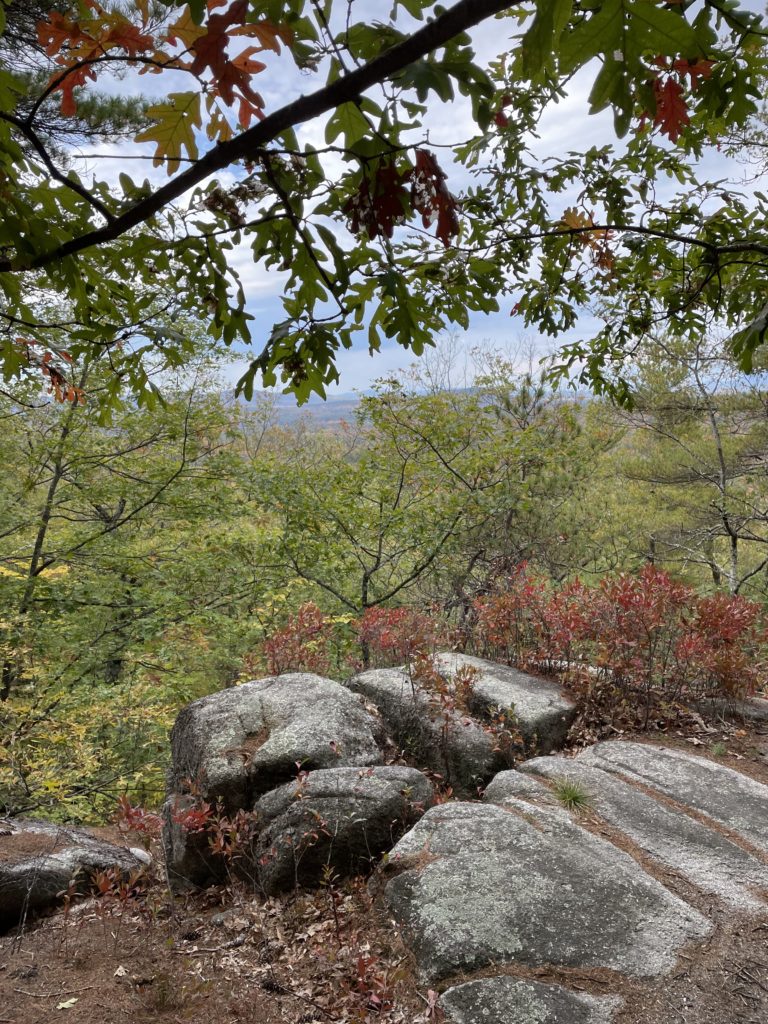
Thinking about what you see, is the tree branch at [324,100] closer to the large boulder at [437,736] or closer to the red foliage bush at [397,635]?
the large boulder at [437,736]

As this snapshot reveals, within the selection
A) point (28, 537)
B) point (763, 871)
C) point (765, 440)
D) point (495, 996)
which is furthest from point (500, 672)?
point (765, 440)

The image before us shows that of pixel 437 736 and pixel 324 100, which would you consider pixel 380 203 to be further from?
pixel 437 736

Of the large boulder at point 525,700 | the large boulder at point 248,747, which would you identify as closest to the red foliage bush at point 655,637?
the large boulder at point 525,700

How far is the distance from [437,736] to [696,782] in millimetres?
2031

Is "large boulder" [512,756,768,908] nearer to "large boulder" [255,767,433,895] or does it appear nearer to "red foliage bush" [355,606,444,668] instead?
"large boulder" [255,767,433,895]

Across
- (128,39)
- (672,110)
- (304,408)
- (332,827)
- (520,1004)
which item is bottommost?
(520,1004)

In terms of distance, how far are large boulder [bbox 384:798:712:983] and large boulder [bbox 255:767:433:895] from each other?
0.34m

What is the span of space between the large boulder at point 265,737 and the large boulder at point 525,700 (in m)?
1.04


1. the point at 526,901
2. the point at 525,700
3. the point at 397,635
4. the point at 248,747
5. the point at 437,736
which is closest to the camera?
the point at 526,901

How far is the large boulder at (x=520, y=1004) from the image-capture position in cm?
240

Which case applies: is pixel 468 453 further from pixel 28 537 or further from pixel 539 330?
pixel 28 537

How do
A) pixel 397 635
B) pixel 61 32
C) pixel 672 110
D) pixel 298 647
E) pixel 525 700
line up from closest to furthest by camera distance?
pixel 61 32, pixel 672 110, pixel 525 700, pixel 397 635, pixel 298 647

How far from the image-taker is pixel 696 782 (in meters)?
4.26

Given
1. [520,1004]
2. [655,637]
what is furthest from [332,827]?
[655,637]
